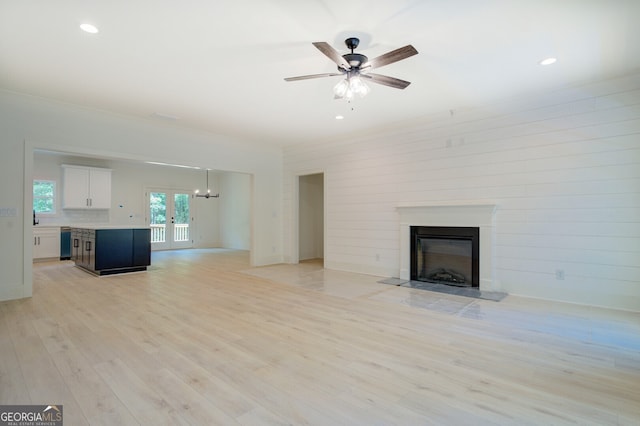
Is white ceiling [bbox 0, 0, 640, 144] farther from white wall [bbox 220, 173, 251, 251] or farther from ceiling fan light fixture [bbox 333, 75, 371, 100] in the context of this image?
white wall [bbox 220, 173, 251, 251]

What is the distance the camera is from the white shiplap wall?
12.1ft

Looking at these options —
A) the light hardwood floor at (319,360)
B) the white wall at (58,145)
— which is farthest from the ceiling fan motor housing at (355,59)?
the white wall at (58,145)

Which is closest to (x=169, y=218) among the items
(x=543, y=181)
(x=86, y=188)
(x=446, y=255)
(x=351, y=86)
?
(x=86, y=188)

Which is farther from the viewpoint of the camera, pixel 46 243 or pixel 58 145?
pixel 46 243

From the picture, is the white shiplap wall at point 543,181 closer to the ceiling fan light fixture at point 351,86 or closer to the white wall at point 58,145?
the ceiling fan light fixture at point 351,86

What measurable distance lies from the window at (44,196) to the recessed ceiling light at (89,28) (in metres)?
7.62

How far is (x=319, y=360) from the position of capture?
96.9 inches

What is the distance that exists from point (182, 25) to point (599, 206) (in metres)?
5.07

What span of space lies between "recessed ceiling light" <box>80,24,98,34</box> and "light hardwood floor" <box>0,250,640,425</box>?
284cm

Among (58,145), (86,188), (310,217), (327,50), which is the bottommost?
(310,217)

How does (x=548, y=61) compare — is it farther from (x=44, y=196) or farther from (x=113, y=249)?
(x=44, y=196)

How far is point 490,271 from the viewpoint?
458cm

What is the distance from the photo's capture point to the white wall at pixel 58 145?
168 inches

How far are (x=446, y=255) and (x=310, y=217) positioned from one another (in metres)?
4.19
